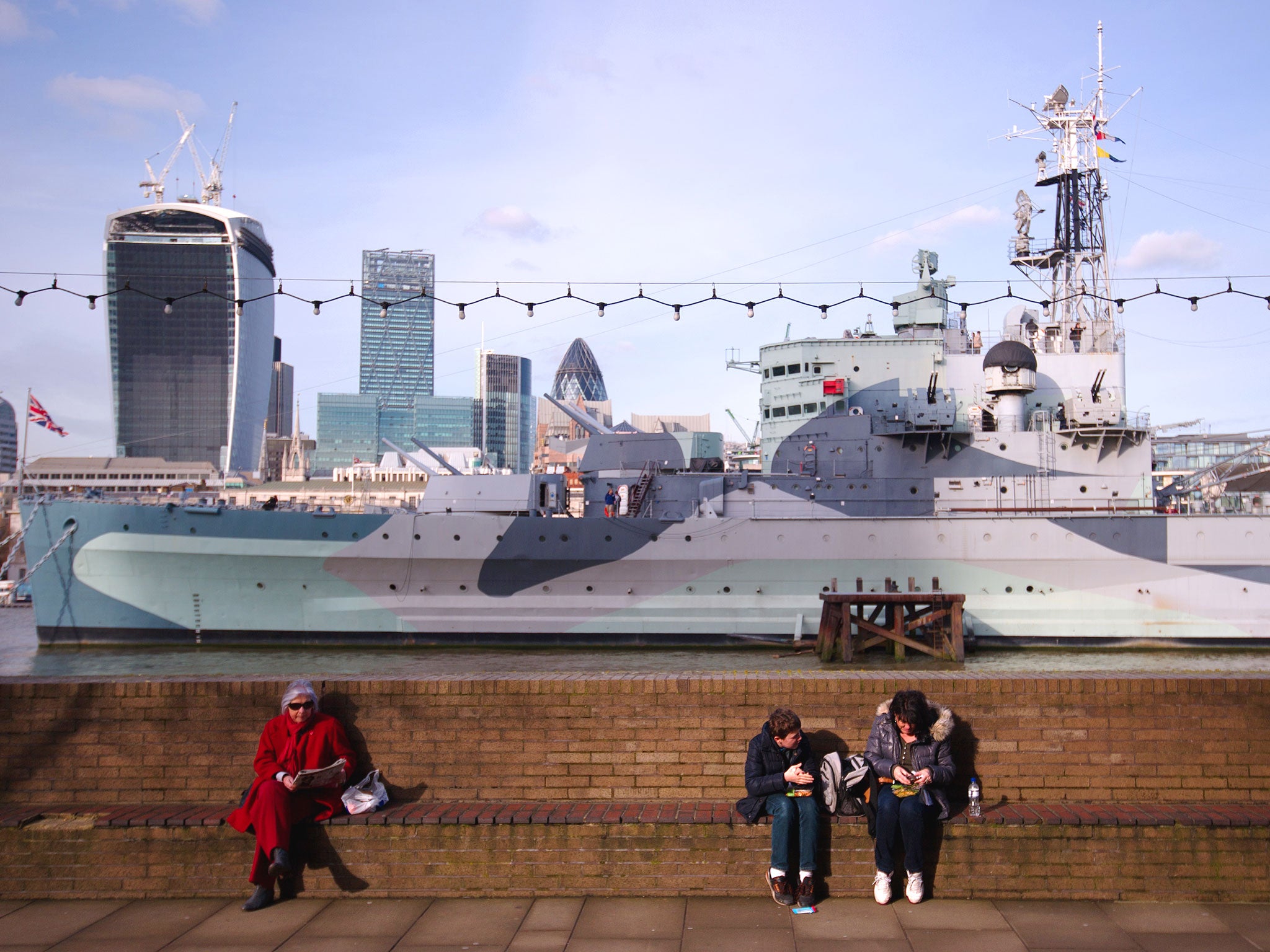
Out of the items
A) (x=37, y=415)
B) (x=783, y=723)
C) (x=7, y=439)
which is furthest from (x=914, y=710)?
(x=7, y=439)

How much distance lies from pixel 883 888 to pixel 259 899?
3471mm

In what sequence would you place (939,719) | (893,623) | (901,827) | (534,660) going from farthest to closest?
(893,623)
(534,660)
(939,719)
(901,827)

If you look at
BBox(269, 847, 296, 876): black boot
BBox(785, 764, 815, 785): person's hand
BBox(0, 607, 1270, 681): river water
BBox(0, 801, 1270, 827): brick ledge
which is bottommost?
BBox(0, 607, 1270, 681): river water

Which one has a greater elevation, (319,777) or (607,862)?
(319,777)

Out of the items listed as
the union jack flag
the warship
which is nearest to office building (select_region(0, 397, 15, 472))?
the union jack flag

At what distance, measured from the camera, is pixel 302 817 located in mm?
5227

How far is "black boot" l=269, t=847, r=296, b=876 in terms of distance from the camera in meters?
4.98

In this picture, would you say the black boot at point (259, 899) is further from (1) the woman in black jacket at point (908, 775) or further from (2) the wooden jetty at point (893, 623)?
(2) the wooden jetty at point (893, 623)

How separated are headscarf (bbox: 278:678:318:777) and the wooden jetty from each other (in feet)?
46.2

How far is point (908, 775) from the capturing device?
5031 millimetres

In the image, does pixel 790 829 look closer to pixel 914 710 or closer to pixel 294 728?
pixel 914 710

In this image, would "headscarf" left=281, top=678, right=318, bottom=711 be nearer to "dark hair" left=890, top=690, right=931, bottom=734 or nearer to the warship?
"dark hair" left=890, top=690, right=931, bottom=734

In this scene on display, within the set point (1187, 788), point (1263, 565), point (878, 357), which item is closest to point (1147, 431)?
point (1263, 565)

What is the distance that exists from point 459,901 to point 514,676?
4.50 ft
